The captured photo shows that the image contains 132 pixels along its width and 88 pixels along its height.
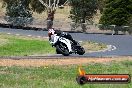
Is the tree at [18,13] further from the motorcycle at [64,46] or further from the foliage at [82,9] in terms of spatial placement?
the motorcycle at [64,46]

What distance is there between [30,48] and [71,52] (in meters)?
10.1

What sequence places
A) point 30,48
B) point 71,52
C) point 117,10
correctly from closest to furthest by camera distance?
point 71,52 → point 30,48 → point 117,10

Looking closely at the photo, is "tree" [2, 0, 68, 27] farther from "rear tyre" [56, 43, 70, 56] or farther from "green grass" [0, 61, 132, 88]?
"green grass" [0, 61, 132, 88]

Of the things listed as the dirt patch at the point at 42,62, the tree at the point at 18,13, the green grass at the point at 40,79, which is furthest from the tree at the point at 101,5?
the green grass at the point at 40,79

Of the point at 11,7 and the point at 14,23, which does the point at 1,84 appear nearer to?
the point at 14,23

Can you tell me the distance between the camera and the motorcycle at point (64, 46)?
22.7 meters

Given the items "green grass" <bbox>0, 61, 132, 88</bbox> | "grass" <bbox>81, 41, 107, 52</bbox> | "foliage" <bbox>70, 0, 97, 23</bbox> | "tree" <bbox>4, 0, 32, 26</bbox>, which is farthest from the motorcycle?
"foliage" <bbox>70, 0, 97, 23</bbox>

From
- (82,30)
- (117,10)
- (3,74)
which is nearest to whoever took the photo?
(3,74)

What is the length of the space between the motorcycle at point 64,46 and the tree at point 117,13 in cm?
3407

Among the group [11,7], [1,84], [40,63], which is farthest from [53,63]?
[11,7]

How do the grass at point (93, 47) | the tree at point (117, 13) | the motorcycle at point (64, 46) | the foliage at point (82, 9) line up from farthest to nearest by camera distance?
the foliage at point (82, 9) → the tree at point (117, 13) → the grass at point (93, 47) → the motorcycle at point (64, 46)

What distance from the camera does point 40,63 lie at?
1931 centimetres

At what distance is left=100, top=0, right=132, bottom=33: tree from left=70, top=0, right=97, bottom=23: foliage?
16.7 ft

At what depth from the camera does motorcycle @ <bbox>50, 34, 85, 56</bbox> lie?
22.7m
